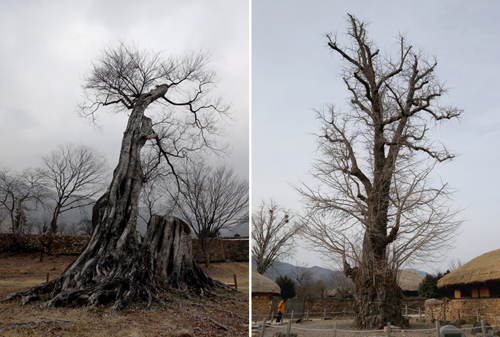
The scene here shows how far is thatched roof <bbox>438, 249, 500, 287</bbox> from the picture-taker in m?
7.62

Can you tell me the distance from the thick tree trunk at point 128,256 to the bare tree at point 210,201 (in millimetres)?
1780

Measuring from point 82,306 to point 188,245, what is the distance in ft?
7.08

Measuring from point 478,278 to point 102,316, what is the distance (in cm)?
819

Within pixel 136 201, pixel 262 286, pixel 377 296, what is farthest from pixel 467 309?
pixel 136 201

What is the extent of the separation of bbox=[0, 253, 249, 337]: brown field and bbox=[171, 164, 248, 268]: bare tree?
3.19 metres

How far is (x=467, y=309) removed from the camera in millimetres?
8078

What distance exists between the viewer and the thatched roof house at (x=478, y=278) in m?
7.70

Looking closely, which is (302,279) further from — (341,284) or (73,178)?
(73,178)

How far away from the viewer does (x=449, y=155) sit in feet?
21.7

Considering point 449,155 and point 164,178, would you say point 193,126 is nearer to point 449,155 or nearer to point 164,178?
point 164,178

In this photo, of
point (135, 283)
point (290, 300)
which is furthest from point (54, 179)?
point (290, 300)

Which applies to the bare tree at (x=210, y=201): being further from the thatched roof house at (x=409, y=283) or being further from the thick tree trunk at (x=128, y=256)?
the thatched roof house at (x=409, y=283)

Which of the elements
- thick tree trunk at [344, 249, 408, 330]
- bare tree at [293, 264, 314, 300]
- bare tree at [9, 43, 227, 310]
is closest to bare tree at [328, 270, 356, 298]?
bare tree at [293, 264, 314, 300]

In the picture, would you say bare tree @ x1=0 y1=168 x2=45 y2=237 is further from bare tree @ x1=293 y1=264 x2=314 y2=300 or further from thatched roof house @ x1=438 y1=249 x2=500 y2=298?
bare tree @ x1=293 y1=264 x2=314 y2=300
